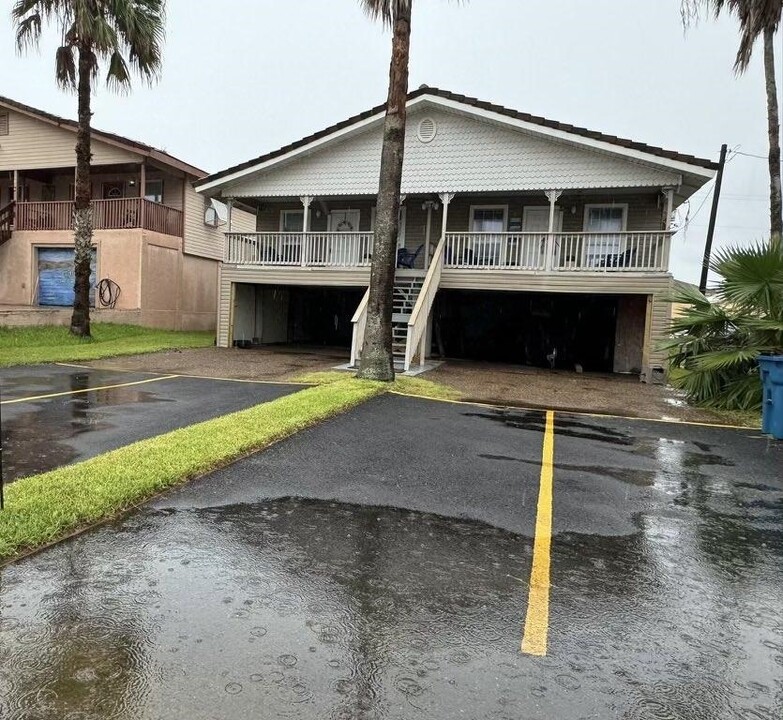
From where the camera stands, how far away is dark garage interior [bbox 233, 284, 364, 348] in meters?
19.2

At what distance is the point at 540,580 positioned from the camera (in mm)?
3457

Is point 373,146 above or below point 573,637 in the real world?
above

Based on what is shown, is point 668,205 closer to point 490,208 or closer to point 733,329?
point 490,208

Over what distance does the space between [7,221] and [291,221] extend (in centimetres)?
1178

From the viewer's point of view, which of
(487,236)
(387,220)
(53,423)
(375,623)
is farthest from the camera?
(487,236)

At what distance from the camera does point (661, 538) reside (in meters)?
4.21

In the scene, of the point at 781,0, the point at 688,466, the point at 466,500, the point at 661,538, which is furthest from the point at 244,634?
the point at 781,0

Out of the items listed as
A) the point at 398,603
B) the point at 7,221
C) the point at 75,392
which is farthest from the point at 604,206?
the point at 7,221

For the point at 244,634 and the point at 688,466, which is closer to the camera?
the point at 244,634

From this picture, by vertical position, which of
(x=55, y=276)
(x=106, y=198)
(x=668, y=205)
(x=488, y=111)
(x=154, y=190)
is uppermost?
(x=488, y=111)

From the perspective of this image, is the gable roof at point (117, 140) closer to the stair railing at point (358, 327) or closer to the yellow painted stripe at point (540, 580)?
the stair railing at point (358, 327)

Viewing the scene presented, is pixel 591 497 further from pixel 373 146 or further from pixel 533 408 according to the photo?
pixel 373 146

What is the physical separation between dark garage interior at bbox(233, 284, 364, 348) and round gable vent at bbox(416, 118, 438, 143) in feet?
17.6

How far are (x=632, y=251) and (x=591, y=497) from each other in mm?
11701
